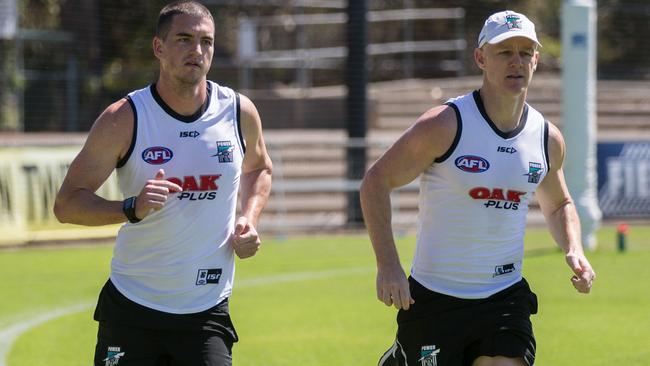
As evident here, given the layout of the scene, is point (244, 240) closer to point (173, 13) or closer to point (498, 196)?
point (173, 13)

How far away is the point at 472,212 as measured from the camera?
586 centimetres

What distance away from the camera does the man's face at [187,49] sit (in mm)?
5719

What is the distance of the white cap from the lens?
579 cm

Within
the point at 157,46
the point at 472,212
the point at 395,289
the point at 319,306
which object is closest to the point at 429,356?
the point at 395,289

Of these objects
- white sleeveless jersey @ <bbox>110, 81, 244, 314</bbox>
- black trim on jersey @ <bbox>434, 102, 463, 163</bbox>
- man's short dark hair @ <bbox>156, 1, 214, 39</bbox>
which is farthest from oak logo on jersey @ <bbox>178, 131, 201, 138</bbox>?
black trim on jersey @ <bbox>434, 102, 463, 163</bbox>

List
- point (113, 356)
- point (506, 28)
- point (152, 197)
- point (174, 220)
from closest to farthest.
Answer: point (152, 197)
point (113, 356)
point (174, 220)
point (506, 28)

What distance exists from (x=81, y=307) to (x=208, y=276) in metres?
6.99

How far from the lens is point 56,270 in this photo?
15695 mm

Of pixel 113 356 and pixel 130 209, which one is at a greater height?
pixel 130 209

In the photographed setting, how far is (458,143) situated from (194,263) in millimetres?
1381

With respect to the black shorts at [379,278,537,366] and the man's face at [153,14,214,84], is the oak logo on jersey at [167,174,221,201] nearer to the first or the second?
the man's face at [153,14,214,84]

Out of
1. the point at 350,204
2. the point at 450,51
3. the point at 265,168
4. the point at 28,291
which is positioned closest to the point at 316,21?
the point at 450,51

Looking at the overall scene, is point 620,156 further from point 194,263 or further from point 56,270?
point 194,263

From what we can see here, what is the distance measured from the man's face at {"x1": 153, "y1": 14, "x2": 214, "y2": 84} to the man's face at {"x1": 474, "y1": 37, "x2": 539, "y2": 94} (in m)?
1.36
